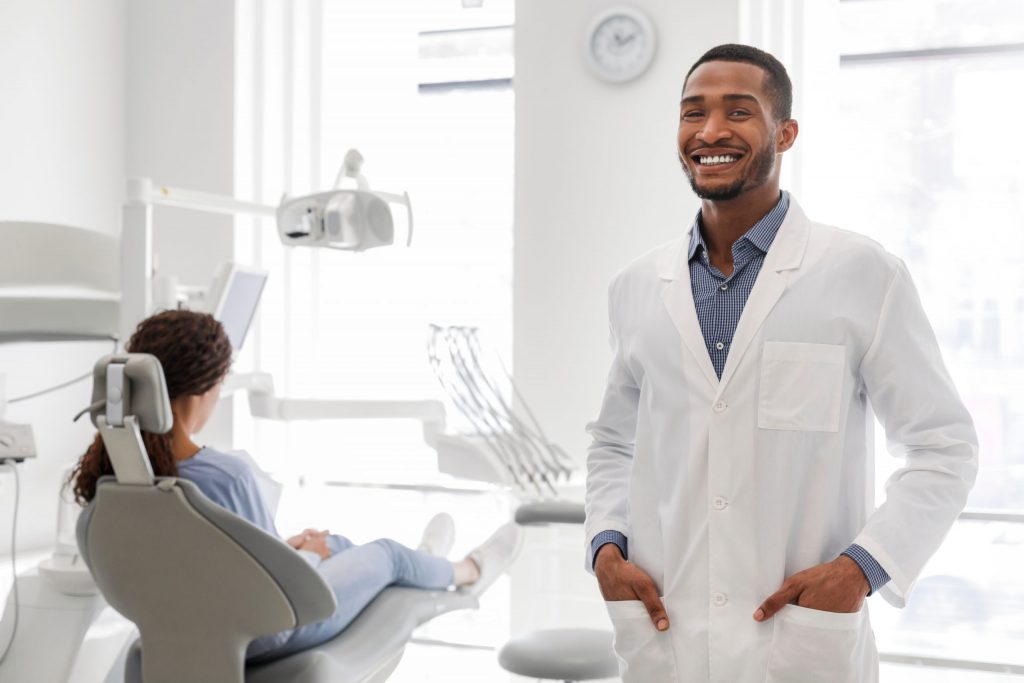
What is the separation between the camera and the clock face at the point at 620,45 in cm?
439

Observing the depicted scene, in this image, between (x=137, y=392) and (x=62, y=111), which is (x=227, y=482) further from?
(x=62, y=111)

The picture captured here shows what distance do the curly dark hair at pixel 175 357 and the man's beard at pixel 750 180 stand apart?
1238 millimetres

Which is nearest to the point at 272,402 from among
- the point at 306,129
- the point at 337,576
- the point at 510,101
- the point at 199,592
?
the point at 337,576

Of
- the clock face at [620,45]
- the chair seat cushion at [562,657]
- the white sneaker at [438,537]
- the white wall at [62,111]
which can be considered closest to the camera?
the chair seat cushion at [562,657]

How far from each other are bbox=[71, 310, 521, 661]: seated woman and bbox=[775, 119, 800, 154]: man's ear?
123 centimetres

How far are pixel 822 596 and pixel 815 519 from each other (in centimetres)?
11

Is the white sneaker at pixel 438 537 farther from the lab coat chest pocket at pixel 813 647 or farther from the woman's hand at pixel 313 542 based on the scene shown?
the lab coat chest pocket at pixel 813 647

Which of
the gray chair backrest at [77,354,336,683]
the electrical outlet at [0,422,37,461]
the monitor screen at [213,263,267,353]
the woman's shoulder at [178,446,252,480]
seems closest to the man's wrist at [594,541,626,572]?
the gray chair backrest at [77,354,336,683]

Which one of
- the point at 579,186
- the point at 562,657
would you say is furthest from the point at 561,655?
the point at 579,186

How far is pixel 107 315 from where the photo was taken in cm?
307

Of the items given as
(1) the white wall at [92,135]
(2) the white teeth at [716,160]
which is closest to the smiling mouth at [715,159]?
(2) the white teeth at [716,160]

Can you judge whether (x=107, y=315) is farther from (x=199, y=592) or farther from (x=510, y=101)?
(x=510, y=101)

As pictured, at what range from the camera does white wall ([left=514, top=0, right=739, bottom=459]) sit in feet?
14.4

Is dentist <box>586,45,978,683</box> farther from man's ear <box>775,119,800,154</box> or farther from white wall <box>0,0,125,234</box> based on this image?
white wall <box>0,0,125,234</box>
